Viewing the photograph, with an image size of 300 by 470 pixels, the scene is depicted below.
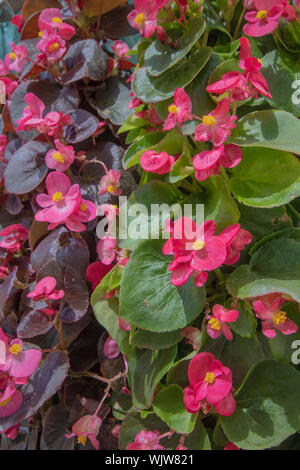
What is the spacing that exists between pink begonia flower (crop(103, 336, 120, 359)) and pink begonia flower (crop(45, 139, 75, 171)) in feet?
0.95

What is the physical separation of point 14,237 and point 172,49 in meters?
0.44

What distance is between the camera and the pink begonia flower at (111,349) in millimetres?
655

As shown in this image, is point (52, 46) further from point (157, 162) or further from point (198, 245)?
point (198, 245)

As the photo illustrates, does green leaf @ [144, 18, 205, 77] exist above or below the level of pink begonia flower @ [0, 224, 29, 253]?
above

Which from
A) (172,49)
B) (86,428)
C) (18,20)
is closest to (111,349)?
(86,428)

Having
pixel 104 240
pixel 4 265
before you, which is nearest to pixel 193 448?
pixel 104 240

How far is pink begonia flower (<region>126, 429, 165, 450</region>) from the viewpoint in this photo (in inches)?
21.7

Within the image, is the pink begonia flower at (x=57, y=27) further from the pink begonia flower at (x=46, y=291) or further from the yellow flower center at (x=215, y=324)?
the yellow flower center at (x=215, y=324)

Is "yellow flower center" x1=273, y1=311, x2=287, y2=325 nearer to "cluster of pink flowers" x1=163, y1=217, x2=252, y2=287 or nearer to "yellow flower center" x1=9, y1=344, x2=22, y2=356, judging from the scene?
"cluster of pink flowers" x1=163, y1=217, x2=252, y2=287

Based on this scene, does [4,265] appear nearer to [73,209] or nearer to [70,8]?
[73,209]

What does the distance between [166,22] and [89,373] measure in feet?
1.86

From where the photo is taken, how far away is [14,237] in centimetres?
77

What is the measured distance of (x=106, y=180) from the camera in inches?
25.3

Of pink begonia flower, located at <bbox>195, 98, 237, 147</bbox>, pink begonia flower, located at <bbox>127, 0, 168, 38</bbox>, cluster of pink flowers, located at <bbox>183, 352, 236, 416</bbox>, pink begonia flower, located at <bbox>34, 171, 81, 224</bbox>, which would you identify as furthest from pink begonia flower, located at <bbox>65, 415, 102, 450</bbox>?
pink begonia flower, located at <bbox>127, 0, 168, 38</bbox>
